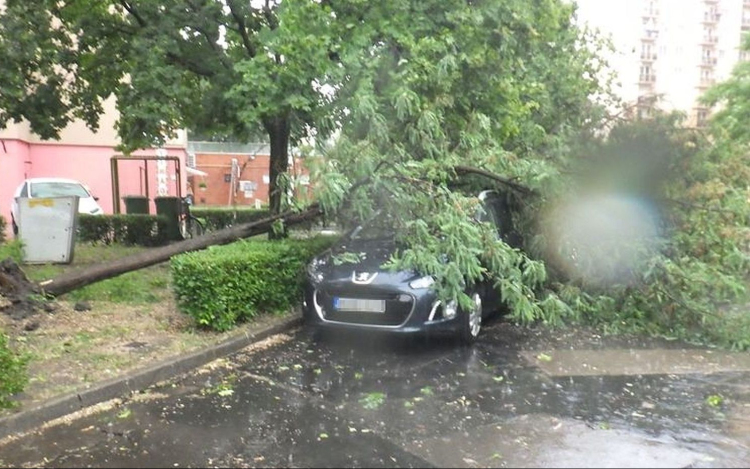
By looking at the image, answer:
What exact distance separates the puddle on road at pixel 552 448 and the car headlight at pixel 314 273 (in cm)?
286

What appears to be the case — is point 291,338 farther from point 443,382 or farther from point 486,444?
point 486,444

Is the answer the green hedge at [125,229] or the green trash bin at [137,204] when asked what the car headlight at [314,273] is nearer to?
the green hedge at [125,229]

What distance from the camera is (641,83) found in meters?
81.3

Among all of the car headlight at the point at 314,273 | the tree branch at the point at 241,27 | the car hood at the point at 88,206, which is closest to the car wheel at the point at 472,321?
the car headlight at the point at 314,273

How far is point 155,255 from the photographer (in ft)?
26.3

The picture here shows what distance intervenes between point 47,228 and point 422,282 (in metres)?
7.27

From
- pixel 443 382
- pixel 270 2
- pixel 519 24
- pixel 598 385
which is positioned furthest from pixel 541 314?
pixel 270 2

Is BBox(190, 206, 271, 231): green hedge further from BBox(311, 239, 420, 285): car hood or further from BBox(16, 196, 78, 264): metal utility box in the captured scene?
BBox(311, 239, 420, 285): car hood

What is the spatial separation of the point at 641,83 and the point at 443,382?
8532cm

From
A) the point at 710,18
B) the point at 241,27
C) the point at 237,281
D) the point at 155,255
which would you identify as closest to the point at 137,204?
the point at 241,27

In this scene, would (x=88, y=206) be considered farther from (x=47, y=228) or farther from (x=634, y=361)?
(x=634, y=361)

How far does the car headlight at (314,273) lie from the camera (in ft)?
22.8

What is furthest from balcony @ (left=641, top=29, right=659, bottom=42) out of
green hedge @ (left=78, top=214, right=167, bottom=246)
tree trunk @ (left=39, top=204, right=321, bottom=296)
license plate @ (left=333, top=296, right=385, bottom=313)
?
license plate @ (left=333, top=296, right=385, bottom=313)

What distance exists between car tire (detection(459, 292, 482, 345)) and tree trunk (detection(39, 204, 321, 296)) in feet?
7.66
